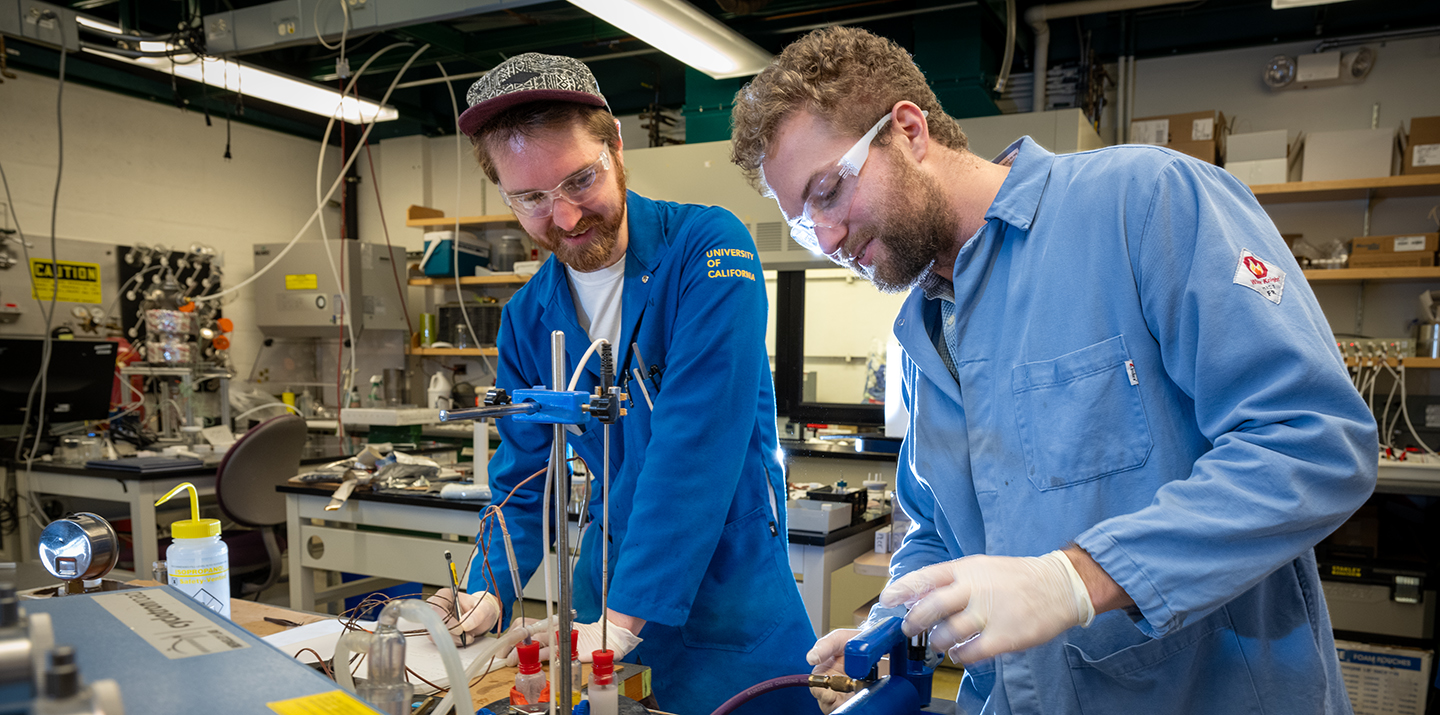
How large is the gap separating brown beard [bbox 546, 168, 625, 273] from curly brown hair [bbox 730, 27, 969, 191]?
1.04 feet

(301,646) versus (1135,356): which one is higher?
(1135,356)

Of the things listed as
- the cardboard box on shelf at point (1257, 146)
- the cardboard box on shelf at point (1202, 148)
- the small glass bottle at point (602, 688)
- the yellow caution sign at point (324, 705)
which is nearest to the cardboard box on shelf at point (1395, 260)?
the cardboard box on shelf at point (1257, 146)

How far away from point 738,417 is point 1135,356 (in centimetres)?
51

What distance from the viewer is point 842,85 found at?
0.98m

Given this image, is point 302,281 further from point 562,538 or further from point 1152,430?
point 1152,430

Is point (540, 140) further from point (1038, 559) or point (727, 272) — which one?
point (1038, 559)

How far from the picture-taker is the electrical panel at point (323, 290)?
5.48 m

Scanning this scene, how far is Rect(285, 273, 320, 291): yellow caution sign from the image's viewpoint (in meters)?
5.52

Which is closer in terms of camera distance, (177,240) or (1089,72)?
(1089,72)

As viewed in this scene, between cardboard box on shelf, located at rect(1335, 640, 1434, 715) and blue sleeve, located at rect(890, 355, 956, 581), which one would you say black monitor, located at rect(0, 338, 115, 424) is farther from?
cardboard box on shelf, located at rect(1335, 640, 1434, 715)

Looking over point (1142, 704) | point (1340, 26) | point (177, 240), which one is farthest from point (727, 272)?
point (177, 240)

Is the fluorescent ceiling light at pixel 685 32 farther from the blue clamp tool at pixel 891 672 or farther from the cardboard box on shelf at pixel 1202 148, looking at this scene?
the blue clamp tool at pixel 891 672

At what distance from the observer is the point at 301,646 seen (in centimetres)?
116

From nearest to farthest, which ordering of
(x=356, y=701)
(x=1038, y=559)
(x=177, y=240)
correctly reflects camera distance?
(x=356, y=701), (x=1038, y=559), (x=177, y=240)
